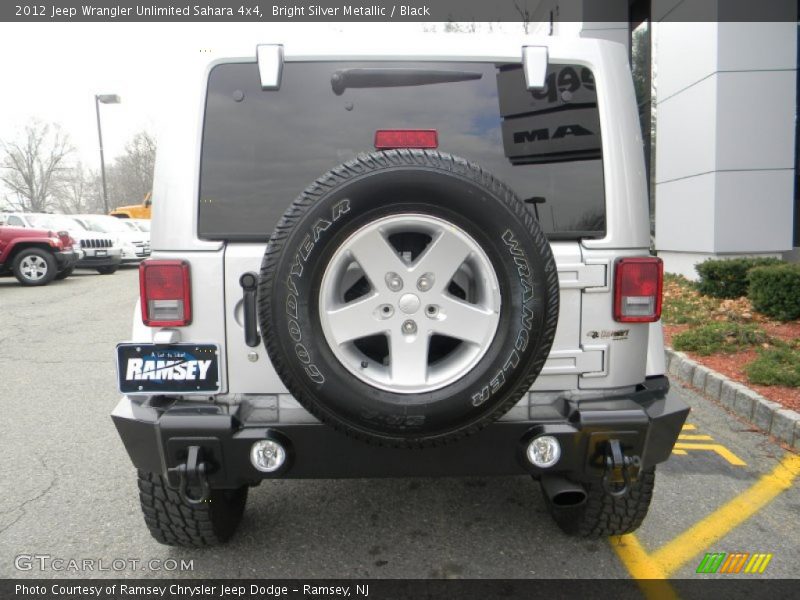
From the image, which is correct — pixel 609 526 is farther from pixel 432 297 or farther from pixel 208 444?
pixel 208 444

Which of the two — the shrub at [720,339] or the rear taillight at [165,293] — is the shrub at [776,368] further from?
the rear taillight at [165,293]

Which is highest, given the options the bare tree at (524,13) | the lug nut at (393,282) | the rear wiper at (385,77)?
the bare tree at (524,13)

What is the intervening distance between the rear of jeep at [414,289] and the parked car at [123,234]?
1710 centimetres

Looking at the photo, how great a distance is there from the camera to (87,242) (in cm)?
1683

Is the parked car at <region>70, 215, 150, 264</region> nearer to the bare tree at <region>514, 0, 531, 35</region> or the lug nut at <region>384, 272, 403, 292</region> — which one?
the bare tree at <region>514, 0, 531, 35</region>

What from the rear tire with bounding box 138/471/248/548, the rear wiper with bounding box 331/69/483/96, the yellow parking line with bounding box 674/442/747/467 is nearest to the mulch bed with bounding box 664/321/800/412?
the yellow parking line with bounding box 674/442/747/467

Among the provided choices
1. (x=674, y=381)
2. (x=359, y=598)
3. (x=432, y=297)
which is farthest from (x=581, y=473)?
(x=674, y=381)

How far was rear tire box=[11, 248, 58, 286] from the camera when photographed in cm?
1409

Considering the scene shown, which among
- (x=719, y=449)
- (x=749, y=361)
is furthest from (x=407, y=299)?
(x=749, y=361)

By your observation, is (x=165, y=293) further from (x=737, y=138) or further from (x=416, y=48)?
(x=737, y=138)

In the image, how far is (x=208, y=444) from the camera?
6.96ft

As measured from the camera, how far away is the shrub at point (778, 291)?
21.1 ft

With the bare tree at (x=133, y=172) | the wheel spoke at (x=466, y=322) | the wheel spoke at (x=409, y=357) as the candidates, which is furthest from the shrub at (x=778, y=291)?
the bare tree at (x=133, y=172)

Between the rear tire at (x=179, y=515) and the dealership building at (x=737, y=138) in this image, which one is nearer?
the rear tire at (x=179, y=515)
